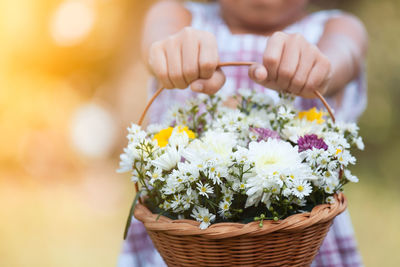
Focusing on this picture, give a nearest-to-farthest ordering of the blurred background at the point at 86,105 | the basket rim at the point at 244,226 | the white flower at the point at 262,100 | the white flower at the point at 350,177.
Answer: the basket rim at the point at 244,226 < the white flower at the point at 350,177 < the white flower at the point at 262,100 < the blurred background at the point at 86,105

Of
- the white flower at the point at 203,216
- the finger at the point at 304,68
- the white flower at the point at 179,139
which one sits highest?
the finger at the point at 304,68

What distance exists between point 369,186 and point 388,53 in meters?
1.03

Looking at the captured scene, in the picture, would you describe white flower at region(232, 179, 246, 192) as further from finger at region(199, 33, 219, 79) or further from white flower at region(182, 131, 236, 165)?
finger at region(199, 33, 219, 79)

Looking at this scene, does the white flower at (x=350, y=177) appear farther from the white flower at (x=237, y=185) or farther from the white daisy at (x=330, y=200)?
the white flower at (x=237, y=185)

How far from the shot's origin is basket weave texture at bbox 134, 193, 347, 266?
68cm

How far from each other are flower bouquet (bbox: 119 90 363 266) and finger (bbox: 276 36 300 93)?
7cm

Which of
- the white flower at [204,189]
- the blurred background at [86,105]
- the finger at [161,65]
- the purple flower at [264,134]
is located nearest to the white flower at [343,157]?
the purple flower at [264,134]

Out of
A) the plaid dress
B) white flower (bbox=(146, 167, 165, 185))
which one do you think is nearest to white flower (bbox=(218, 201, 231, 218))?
white flower (bbox=(146, 167, 165, 185))

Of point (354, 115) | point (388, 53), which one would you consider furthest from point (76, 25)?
point (354, 115)

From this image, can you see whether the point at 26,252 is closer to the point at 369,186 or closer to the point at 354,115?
the point at 354,115

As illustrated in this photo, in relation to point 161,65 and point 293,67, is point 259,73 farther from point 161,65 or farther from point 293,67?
point 161,65

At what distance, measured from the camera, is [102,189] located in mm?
3152

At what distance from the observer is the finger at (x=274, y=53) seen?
0.82m

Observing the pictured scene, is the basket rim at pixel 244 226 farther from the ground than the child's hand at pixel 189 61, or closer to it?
closer to it
